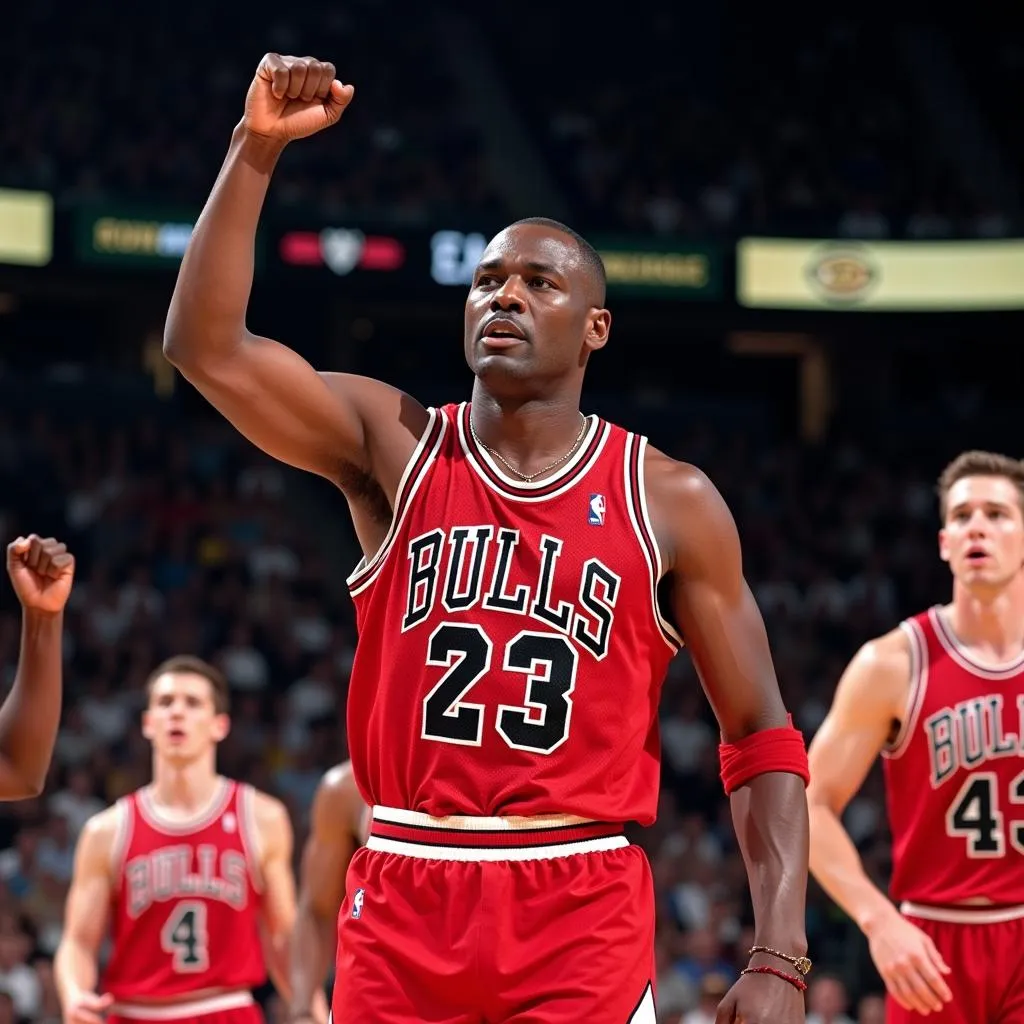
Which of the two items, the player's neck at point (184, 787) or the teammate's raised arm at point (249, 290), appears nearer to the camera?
the teammate's raised arm at point (249, 290)

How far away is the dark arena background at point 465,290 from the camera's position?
1260cm

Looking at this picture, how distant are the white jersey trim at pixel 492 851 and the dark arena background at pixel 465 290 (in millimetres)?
7048

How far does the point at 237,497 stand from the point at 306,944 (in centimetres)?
961

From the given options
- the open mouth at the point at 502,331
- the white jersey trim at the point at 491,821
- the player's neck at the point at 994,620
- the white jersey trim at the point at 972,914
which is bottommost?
the white jersey trim at the point at 972,914

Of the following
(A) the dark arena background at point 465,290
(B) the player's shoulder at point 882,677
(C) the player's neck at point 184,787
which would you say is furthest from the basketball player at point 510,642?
(A) the dark arena background at point 465,290

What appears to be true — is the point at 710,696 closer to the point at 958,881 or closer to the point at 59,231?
the point at 958,881

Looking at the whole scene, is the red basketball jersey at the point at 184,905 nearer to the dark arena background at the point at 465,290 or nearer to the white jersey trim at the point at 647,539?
the dark arena background at the point at 465,290

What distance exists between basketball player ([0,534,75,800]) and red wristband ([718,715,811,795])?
148 centimetres

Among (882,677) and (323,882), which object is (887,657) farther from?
(323,882)

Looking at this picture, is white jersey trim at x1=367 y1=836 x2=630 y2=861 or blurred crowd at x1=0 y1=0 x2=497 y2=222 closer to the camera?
white jersey trim at x1=367 y1=836 x2=630 y2=861

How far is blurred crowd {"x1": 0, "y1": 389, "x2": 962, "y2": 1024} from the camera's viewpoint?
10430mm

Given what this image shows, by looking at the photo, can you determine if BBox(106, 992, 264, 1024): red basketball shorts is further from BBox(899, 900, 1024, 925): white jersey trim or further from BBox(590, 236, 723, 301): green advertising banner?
BBox(590, 236, 723, 301): green advertising banner

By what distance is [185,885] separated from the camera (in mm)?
6902

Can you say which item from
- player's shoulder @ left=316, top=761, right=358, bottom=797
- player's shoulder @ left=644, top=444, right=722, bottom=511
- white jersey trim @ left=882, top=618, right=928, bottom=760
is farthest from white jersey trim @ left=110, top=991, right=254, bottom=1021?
player's shoulder @ left=644, top=444, right=722, bottom=511
